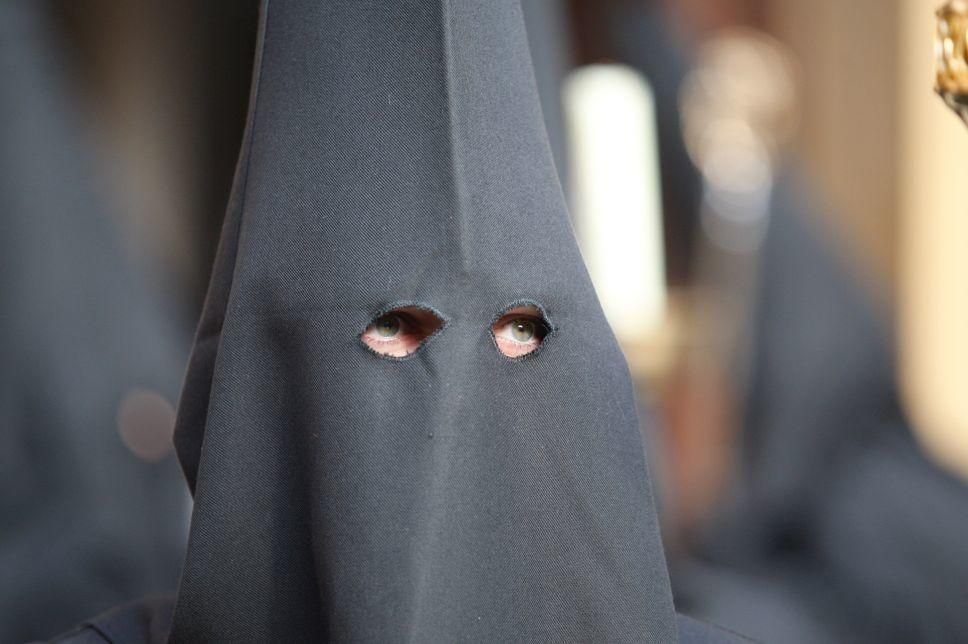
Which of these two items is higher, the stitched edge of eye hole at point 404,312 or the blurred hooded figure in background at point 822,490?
the stitched edge of eye hole at point 404,312

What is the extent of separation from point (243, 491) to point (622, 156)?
5778 mm

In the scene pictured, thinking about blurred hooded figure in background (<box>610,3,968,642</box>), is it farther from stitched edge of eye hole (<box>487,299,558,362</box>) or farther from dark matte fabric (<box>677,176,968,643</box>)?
stitched edge of eye hole (<box>487,299,558,362</box>)

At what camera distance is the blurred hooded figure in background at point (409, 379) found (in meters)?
1.89

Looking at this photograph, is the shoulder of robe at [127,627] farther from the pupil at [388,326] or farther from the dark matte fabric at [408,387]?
the pupil at [388,326]

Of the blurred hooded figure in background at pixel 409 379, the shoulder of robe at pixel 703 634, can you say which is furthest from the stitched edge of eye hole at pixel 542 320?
the shoulder of robe at pixel 703 634

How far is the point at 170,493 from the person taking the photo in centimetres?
425

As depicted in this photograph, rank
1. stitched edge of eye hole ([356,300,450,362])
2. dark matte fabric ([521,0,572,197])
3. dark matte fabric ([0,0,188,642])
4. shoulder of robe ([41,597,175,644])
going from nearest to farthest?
stitched edge of eye hole ([356,300,450,362])
shoulder of robe ([41,597,175,644])
dark matte fabric ([0,0,188,642])
dark matte fabric ([521,0,572,197])

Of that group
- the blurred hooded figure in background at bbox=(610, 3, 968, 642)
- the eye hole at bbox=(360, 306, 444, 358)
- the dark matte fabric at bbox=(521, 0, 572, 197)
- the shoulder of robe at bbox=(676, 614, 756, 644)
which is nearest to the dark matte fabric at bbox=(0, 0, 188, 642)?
the dark matte fabric at bbox=(521, 0, 572, 197)

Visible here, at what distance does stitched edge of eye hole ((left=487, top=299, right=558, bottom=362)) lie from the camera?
192 centimetres

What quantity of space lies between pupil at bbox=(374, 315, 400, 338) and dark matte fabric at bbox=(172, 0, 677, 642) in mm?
45

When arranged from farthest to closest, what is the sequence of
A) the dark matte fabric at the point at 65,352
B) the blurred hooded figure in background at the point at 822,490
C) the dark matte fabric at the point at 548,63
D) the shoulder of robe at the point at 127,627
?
1. the blurred hooded figure in background at the point at 822,490
2. the dark matte fabric at the point at 548,63
3. the dark matte fabric at the point at 65,352
4. the shoulder of robe at the point at 127,627

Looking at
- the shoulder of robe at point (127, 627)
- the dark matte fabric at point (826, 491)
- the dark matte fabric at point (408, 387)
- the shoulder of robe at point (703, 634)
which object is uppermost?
the dark matte fabric at point (408, 387)

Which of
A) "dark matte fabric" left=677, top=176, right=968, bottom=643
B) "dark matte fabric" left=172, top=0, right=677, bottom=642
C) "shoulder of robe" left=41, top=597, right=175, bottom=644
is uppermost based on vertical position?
"dark matte fabric" left=172, top=0, right=677, bottom=642

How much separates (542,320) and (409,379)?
0.22 m
